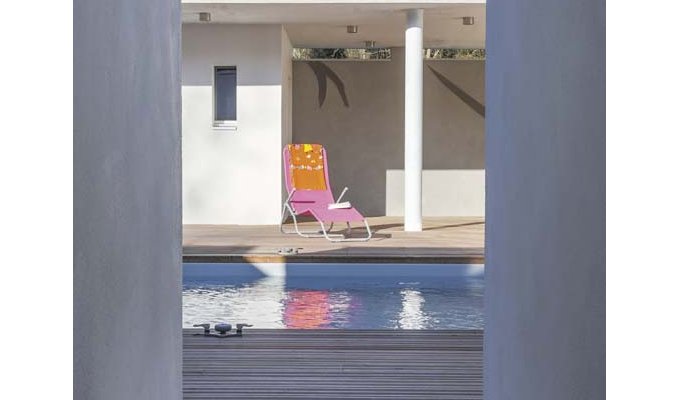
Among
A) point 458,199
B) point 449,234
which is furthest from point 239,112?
point 458,199

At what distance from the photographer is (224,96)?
Result: 1355 cm

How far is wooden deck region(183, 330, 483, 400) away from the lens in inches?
157

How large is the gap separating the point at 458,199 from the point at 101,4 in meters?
14.4

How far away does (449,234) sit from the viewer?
1205 centimetres

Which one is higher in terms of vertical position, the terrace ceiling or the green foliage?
the green foliage

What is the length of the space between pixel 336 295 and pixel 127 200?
20.2 ft

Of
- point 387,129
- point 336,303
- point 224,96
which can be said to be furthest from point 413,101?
point 336,303

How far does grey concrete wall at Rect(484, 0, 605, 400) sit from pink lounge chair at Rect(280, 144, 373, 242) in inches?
316

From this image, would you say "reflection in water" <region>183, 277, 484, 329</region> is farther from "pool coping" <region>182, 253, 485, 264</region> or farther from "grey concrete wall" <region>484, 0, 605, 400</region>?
"grey concrete wall" <region>484, 0, 605, 400</region>

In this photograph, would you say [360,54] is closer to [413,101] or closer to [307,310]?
[413,101]

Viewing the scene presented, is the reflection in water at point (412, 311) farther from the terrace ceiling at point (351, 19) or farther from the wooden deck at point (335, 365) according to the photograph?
the terrace ceiling at point (351, 19)

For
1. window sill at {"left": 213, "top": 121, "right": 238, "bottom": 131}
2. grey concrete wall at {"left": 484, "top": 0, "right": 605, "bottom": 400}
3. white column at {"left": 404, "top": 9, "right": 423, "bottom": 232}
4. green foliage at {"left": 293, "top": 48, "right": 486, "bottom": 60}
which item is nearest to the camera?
grey concrete wall at {"left": 484, "top": 0, "right": 605, "bottom": 400}

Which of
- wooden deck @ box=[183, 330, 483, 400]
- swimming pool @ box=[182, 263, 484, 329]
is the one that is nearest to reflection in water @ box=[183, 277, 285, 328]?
swimming pool @ box=[182, 263, 484, 329]
